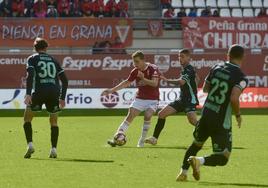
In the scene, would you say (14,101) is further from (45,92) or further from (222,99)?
(222,99)

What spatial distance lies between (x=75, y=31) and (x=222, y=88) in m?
23.9

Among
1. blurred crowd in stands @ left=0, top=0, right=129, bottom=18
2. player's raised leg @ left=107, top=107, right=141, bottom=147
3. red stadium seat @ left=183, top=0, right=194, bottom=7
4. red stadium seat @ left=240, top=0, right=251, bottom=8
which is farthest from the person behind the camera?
red stadium seat @ left=240, top=0, right=251, bottom=8

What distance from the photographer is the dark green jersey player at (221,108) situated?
34.2 ft

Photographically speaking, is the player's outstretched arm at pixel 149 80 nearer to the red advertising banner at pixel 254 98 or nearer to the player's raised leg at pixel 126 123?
the player's raised leg at pixel 126 123

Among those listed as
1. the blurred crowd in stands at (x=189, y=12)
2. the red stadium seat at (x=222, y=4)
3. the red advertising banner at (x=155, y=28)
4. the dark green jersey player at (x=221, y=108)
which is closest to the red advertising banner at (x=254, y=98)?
the red advertising banner at (x=155, y=28)

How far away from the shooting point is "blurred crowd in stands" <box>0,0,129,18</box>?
35.4 meters

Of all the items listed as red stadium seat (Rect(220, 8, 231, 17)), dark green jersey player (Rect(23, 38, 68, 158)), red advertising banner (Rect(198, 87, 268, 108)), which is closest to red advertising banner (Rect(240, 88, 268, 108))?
red advertising banner (Rect(198, 87, 268, 108))

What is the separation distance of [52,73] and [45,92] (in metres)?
0.36

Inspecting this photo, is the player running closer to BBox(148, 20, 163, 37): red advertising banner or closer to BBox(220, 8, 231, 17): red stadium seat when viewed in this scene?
BBox(148, 20, 163, 37): red advertising banner

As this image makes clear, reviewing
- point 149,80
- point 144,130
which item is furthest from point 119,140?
point 149,80

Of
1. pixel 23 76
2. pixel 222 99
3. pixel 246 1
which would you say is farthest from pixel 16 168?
pixel 246 1

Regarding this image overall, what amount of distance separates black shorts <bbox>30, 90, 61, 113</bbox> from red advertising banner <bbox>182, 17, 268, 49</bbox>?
2101 cm

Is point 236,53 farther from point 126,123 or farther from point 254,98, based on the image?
point 254,98

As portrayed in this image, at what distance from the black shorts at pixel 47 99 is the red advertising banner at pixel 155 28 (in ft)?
69.0
